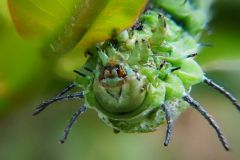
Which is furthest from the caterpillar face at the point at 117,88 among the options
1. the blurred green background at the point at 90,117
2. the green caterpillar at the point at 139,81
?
the blurred green background at the point at 90,117

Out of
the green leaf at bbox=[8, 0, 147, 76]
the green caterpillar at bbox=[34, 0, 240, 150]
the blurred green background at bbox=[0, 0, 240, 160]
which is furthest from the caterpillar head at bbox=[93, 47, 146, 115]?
the blurred green background at bbox=[0, 0, 240, 160]

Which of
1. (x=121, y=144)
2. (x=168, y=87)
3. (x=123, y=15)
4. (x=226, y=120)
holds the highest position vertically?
(x=123, y=15)

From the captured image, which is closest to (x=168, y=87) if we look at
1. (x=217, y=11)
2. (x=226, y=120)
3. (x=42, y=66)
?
(x=42, y=66)

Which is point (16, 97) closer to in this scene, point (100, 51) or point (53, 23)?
point (53, 23)

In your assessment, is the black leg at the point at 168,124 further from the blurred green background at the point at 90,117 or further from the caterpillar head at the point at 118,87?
the blurred green background at the point at 90,117

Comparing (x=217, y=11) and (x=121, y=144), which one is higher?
(x=217, y=11)

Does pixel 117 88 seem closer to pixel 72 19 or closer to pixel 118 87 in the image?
pixel 118 87

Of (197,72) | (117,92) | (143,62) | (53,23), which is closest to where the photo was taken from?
(117,92)
